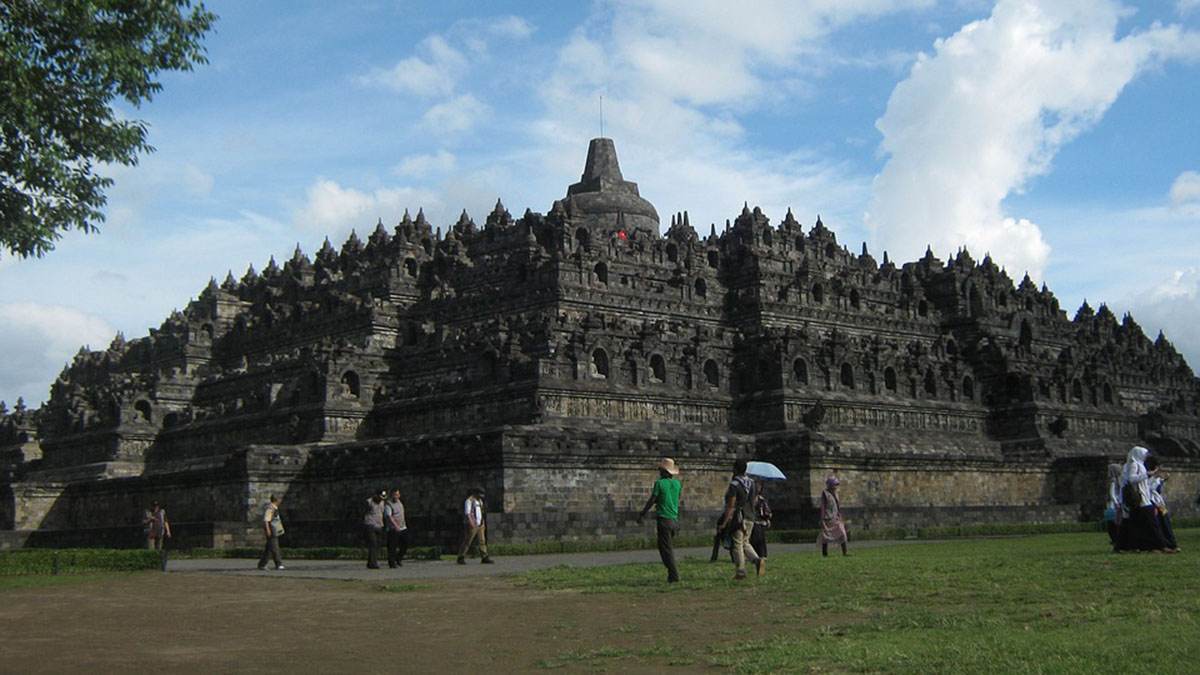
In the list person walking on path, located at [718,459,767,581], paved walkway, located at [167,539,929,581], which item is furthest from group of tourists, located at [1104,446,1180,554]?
paved walkway, located at [167,539,929,581]

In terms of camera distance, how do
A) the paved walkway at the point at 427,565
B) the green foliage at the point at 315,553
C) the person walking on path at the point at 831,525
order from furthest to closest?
the green foliage at the point at 315,553, the person walking on path at the point at 831,525, the paved walkway at the point at 427,565

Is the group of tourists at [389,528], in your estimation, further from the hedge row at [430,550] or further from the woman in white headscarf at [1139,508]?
the woman in white headscarf at [1139,508]

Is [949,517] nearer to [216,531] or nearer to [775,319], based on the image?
[775,319]

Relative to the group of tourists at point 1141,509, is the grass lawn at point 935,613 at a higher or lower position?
lower

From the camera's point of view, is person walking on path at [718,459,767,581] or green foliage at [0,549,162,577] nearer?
person walking on path at [718,459,767,581]

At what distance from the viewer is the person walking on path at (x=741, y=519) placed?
24016mm

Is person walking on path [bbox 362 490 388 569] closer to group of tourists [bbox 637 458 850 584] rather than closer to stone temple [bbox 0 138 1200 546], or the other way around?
stone temple [bbox 0 138 1200 546]

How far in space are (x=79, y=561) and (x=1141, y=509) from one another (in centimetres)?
2623

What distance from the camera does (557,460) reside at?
45.6m

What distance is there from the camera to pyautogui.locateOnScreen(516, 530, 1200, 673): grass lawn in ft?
45.1

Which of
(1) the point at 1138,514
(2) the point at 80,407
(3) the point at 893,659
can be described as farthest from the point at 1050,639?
(2) the point at 80,407

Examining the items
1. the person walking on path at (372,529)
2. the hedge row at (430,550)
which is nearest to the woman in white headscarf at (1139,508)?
the hedge row at (430,550)

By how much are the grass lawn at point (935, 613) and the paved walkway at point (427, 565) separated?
388cm

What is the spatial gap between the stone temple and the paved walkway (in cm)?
450
